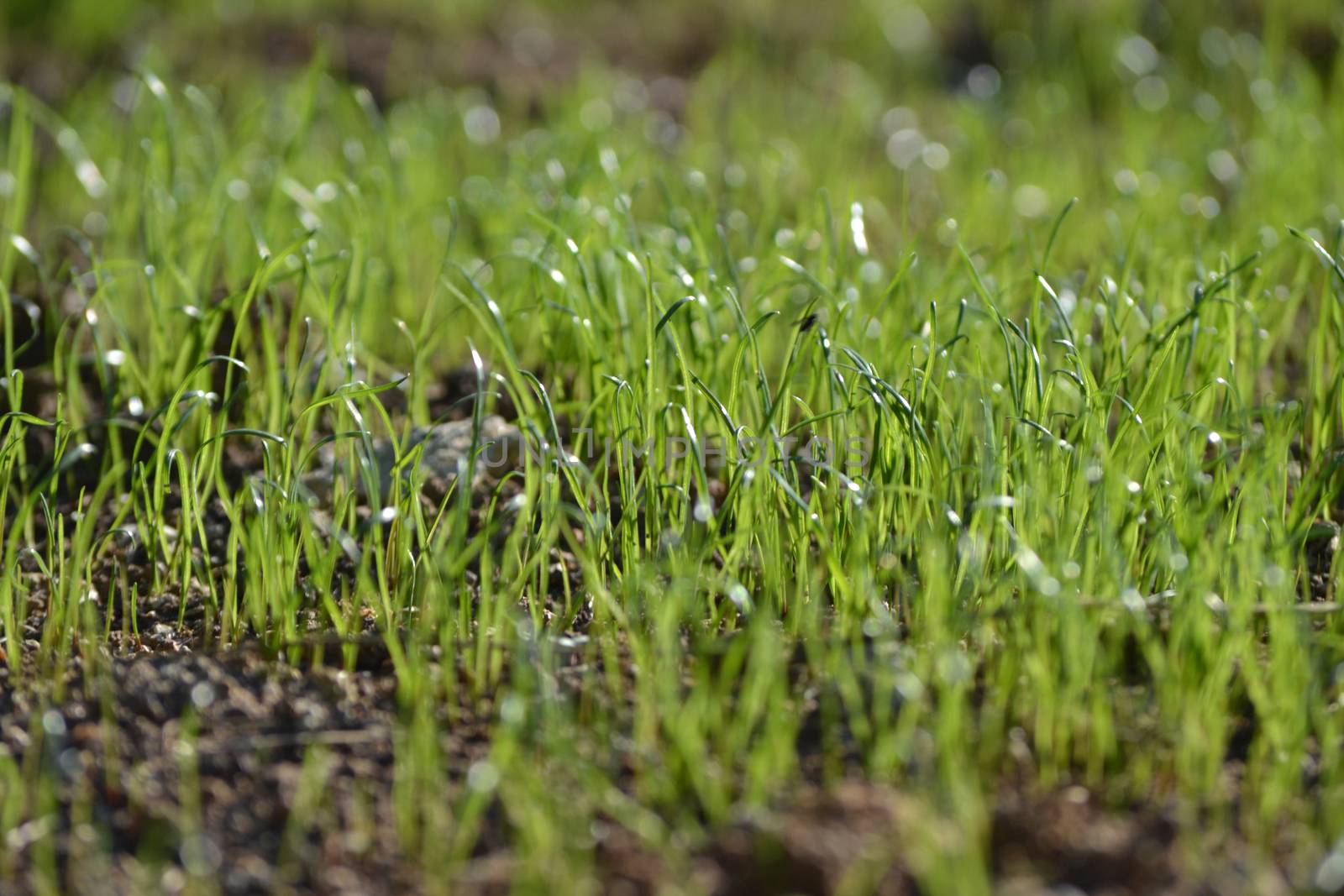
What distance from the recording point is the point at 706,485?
1829 millimetres

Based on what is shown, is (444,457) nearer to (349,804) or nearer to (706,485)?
(706,485)

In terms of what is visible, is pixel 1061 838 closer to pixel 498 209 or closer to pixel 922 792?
pixel 922 792

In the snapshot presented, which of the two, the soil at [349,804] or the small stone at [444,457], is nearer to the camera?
the soil at [349,804]

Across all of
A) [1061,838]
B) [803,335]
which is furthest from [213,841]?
[803,335]

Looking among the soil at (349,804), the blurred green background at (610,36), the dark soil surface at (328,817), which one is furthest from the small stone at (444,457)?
the blurred green background at (610,36)

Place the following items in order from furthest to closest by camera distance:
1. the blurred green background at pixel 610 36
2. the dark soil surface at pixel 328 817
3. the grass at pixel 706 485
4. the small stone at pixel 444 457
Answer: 1. the blurred green background at pixel 610 36
2. the small stone at pixel 444 457
3. the grass at pixel 706 485
4. the dark soil surface at pixel 328 817

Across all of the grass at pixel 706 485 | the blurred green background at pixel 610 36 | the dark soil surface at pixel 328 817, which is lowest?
the dark soil surface at pixel 328 817

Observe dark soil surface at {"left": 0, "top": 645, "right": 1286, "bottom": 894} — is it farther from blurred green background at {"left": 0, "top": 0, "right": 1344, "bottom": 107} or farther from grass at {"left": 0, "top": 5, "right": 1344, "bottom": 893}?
blurred green background at {"left": 0, "top": 0, "right": 1344, "bottom": 107}

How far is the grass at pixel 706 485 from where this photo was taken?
1.52 meters

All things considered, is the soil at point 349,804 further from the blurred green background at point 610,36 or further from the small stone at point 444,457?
the blurred green background at point 610,36

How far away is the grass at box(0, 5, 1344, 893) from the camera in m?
1.52

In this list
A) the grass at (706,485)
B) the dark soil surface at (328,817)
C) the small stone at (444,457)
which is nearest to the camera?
the dark soil surface at (328,817)

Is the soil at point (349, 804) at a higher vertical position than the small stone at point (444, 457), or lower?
lower

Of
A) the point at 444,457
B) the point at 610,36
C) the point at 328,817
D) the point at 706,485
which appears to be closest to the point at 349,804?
the point at 328,817
